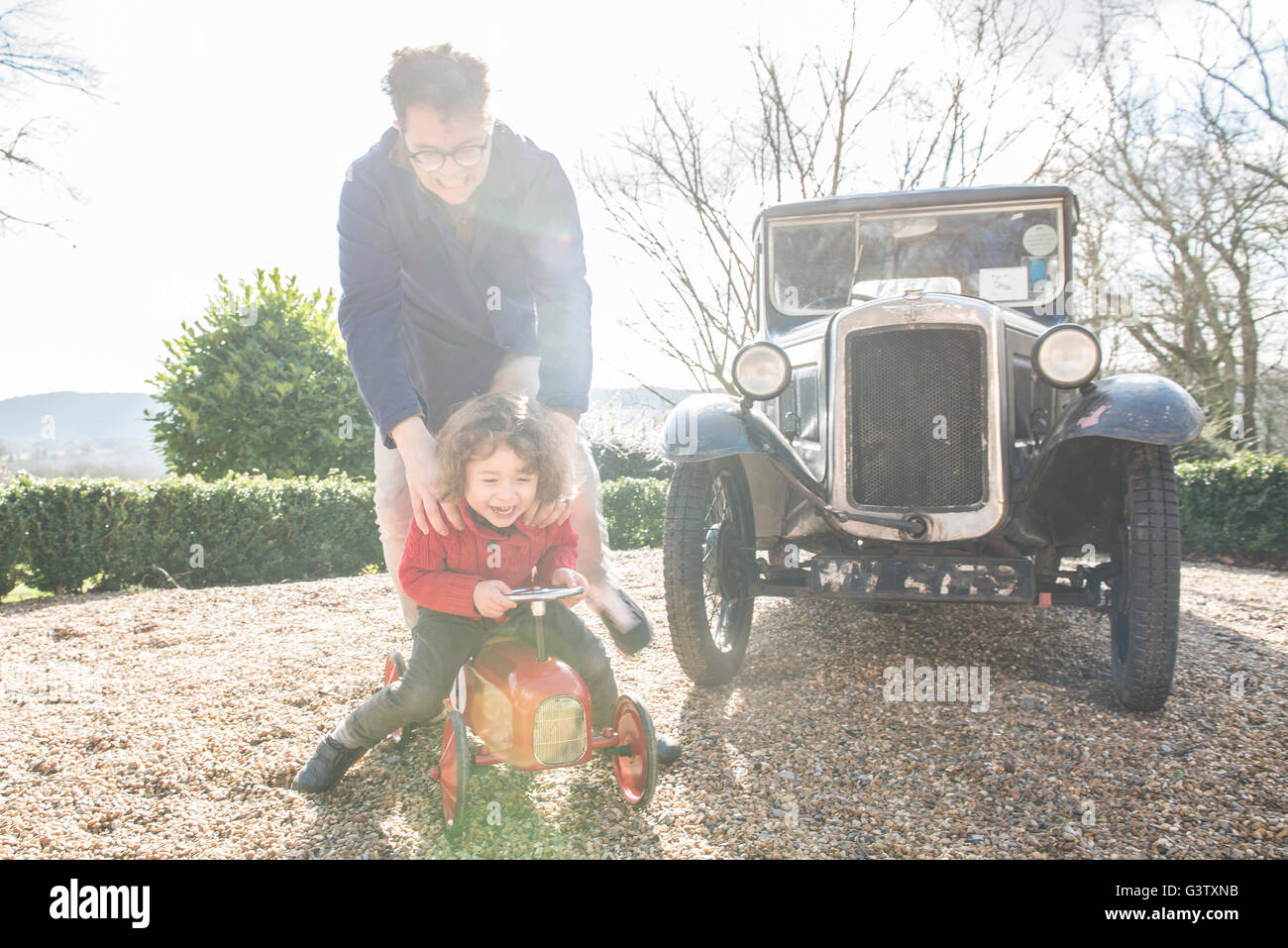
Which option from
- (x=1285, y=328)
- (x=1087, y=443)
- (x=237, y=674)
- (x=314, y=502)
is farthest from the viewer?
(x=1285, y=328)

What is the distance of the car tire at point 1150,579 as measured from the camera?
2.69m

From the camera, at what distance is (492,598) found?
1986mm

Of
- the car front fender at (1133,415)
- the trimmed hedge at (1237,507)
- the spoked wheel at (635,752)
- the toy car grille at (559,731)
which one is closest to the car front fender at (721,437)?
the car front fender at (1133,415)

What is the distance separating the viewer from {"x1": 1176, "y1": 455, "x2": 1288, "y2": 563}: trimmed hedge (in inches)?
286

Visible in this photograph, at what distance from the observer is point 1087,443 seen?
10.1 ft

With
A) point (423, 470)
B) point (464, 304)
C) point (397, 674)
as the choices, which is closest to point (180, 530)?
point (397, 674)

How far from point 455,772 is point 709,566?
1628 mm

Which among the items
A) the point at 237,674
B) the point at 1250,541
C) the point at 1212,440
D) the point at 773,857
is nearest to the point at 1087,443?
the point at 773,857

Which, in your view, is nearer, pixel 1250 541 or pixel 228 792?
pixel 228 792

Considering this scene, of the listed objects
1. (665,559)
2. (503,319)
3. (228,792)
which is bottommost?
(228,792)

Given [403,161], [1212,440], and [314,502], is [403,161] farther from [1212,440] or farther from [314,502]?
[1212,440]

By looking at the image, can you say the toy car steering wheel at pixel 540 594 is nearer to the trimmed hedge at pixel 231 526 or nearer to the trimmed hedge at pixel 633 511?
the trimmed hedge at pixel 231 526

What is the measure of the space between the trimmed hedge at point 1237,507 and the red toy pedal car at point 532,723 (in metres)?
7.76
